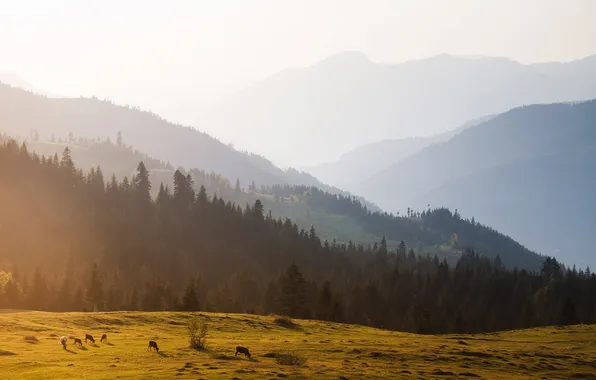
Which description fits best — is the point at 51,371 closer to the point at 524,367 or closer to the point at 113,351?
the point at 113,351

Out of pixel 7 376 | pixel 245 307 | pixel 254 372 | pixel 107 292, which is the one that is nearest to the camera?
pixel 7 376

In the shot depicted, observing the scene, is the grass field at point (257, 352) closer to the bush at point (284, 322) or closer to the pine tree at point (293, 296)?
the bush at point (284, 322)

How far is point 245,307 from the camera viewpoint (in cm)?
17712

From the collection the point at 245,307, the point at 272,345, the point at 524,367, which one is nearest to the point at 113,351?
the point at 272,345

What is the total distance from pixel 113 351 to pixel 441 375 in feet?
110

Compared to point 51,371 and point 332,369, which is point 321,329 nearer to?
point 332,369

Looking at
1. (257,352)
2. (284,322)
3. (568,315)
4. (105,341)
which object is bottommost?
(105,341)

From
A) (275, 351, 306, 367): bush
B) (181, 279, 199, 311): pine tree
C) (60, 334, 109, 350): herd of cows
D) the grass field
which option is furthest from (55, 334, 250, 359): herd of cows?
(181, 279, 199, 311): pine tree

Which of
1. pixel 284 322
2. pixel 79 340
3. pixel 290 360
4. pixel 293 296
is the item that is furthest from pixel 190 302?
pixel 290 360

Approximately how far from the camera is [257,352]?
62406mm

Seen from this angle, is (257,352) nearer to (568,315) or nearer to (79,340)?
(79,340)

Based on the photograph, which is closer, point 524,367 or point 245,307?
point 524,367

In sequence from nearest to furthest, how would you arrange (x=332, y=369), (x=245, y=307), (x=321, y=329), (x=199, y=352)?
(x=332, y=369) → (x=199, y=352) → (x=321, y=329) → (x=245, y=307)

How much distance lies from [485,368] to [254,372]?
2670 cm
